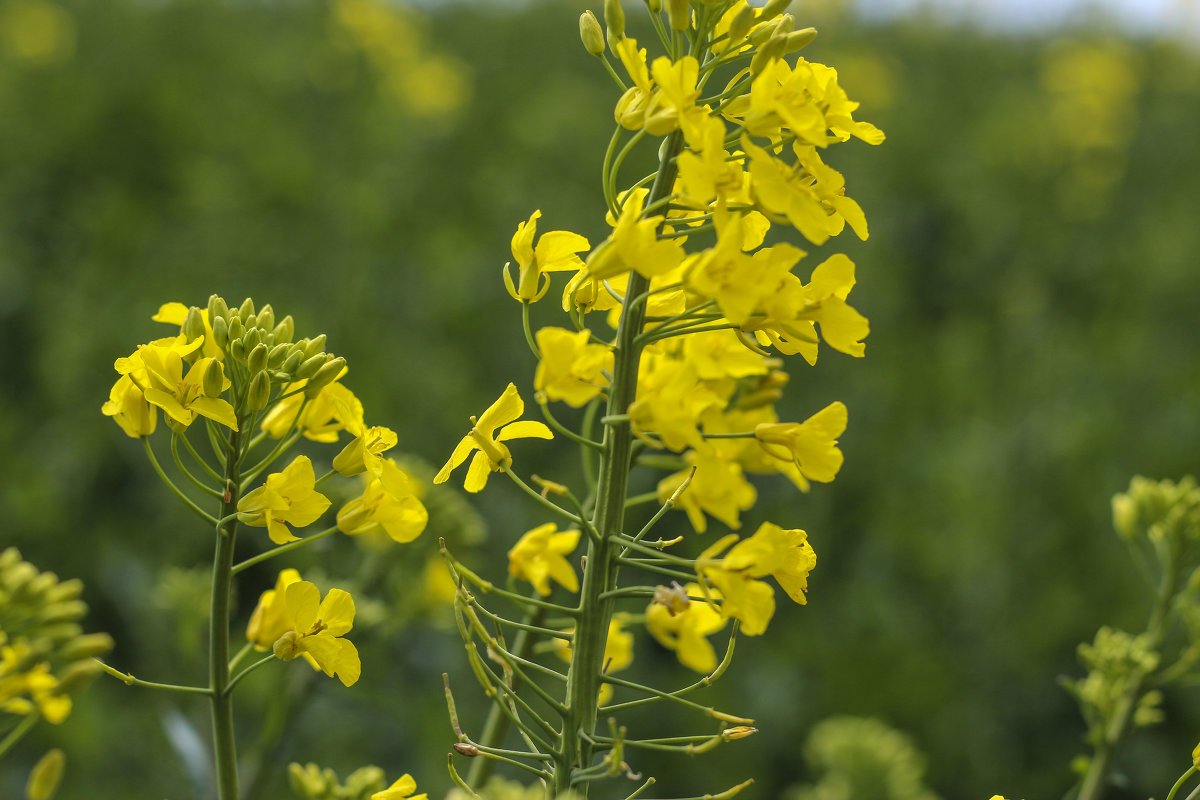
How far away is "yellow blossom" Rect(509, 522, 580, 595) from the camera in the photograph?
1.53 m

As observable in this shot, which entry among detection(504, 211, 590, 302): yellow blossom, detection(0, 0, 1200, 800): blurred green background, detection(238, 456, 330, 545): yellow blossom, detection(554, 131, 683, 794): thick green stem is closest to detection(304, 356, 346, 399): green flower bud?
detection(238, 456, 330, 545): yellow blossom

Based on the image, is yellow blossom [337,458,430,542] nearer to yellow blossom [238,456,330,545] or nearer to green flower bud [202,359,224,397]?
yellow blossom [238,456,330,545]

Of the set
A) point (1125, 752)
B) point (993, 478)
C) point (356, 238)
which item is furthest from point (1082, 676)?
point (356, 238)

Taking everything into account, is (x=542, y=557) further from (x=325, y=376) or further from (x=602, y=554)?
(x=325, y=376)

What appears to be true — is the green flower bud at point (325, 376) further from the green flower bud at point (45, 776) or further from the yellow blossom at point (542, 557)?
the green flower bud at point (45, 776)

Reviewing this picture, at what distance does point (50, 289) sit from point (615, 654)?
561cm

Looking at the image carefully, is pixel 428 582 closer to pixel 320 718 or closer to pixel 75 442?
pixel 320 718

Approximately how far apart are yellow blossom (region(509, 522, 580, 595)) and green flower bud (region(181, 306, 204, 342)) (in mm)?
558

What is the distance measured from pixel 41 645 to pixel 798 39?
3.97ft

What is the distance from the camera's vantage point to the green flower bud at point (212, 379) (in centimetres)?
136

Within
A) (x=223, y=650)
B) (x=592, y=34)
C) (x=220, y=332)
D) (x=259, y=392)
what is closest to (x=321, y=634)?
(x=223, y=650)

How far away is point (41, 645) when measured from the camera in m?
1.14

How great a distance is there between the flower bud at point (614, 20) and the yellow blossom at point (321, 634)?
0.89 m

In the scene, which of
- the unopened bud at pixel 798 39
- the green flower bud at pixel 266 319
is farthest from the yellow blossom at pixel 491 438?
the unopened bud at pixel 798 39
